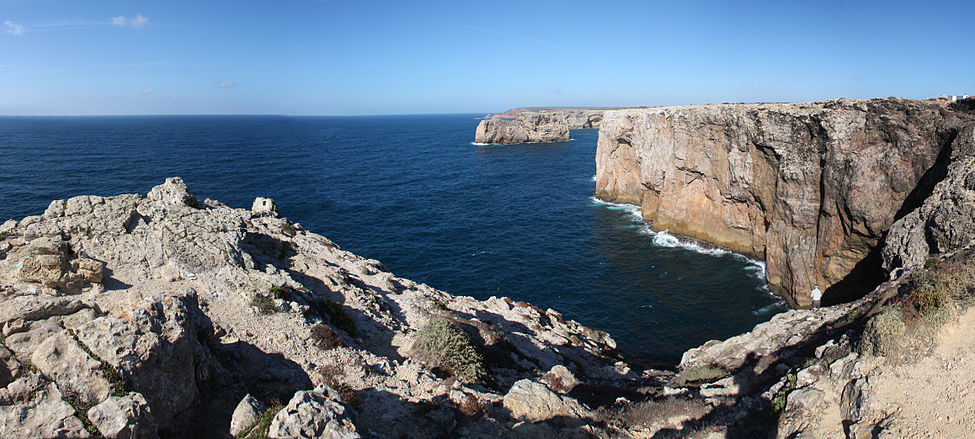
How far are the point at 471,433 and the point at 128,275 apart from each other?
1742cm

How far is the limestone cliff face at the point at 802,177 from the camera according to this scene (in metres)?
31.8

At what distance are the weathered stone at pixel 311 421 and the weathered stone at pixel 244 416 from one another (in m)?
1.21

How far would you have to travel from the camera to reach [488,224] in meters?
61.9

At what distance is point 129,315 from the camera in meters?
12.6

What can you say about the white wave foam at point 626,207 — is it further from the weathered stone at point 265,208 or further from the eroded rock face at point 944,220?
the weathered stone at point 265,208

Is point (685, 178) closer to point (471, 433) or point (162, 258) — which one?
point (471, 433)

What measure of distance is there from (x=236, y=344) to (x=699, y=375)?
20168mm

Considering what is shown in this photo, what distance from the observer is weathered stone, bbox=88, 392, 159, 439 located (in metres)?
10.2

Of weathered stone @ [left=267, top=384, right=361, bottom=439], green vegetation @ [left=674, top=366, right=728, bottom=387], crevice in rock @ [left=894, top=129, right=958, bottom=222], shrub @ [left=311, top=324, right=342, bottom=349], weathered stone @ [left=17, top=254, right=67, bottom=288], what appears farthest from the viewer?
crevice in rock @ [left=894, top=129, right=958, bottom=222]

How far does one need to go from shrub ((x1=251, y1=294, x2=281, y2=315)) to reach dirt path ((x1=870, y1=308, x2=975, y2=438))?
71.6ft

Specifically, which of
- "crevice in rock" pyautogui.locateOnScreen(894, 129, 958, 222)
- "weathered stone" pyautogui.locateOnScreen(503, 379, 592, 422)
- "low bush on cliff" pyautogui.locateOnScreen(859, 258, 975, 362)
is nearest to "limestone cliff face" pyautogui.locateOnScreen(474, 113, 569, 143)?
"crevice in rock" pyautogui.locateOnScreen(894, 129, 958, 222)

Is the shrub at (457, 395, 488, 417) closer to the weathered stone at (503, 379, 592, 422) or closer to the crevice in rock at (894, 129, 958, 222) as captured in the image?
the weathered stone at (503, 379, 592, 422)

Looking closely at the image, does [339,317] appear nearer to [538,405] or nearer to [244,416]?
[244,416]

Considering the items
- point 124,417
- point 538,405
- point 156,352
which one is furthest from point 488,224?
point 124,417
